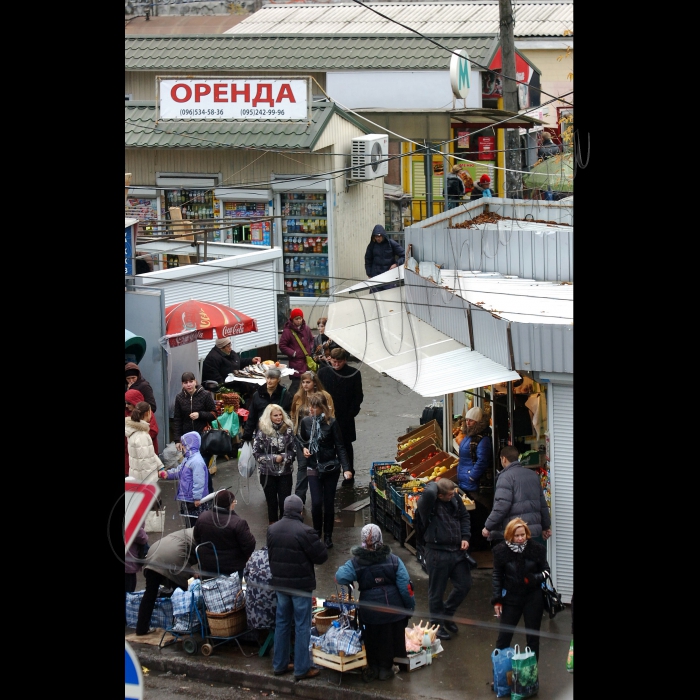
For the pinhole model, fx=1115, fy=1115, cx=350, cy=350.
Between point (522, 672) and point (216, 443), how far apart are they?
5248 millimetres

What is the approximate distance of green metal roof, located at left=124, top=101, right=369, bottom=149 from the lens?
67.3 feet

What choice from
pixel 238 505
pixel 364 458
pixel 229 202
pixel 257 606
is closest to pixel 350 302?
pixel 364 458

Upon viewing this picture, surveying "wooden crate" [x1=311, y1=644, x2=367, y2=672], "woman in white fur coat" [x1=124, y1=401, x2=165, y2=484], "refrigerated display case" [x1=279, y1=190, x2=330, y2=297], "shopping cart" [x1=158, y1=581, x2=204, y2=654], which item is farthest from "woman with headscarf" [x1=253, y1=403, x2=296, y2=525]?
"refrigerated display case" [x1=279, y1=190, x2=330, y2=297]

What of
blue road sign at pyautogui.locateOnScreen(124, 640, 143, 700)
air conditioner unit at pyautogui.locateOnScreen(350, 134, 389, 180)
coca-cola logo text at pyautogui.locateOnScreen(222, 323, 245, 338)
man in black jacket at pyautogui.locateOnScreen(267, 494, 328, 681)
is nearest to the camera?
blue road sign at pyautogui.locateOnScreen(124, 640, 143, 700)

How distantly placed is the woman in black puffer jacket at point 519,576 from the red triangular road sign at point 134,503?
3862 mm

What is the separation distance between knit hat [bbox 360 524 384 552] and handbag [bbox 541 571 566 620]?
5.88ft

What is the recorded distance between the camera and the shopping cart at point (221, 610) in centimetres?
922

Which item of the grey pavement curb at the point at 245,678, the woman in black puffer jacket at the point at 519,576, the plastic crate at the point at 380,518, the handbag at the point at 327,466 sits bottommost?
the grey pavement curb at the point at 245,678

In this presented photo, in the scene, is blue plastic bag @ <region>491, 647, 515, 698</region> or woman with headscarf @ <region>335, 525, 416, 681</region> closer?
blue plastic bag @ <region>491, 647, 515, 698</region>

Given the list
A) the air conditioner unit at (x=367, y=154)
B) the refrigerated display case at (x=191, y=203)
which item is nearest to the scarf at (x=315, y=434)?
the air conditioner unit at (x=367, y=154)

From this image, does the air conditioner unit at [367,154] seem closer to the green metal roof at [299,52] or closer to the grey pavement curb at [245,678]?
the green metal roof at [299,52]

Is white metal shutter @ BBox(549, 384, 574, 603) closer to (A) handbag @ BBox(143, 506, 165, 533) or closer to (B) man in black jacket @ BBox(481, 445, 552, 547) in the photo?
(B) man in black jacket @ BBox(481, 445, 552, 547)
